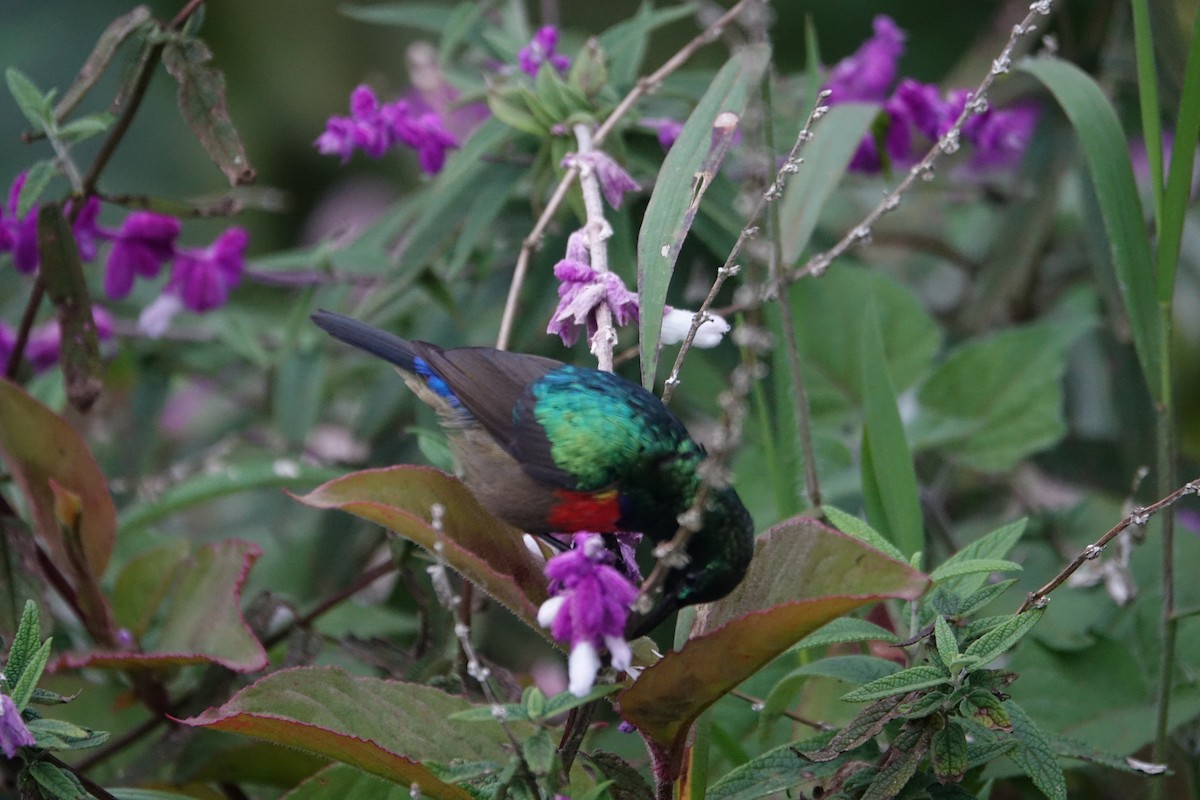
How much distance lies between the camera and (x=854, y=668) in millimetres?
772

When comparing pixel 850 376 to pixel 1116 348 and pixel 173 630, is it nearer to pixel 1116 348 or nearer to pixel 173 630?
pixel 1116 348

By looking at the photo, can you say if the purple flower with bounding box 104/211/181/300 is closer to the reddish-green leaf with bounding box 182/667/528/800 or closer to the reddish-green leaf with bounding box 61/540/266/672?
the reddish-green leaf with bounding box 61/540/266/672

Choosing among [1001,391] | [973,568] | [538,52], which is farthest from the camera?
[1001,391]

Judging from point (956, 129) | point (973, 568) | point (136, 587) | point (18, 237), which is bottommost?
point (136, 587)

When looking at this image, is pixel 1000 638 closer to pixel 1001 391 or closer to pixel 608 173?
pixel 608 173

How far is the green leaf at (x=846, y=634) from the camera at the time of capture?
744 millimetres

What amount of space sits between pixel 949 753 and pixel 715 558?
0.18 meters

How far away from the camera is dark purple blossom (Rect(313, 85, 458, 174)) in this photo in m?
1.15

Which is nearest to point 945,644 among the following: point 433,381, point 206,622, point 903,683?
point 903,683

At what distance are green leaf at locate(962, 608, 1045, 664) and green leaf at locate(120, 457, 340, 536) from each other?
0.72m

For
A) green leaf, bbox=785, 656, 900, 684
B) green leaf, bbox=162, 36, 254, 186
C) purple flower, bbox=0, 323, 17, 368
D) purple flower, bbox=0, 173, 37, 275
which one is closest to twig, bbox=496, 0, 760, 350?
green leaf, bbox=162, 36, 254, 186

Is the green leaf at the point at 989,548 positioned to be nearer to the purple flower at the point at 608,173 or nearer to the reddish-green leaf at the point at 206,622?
the purple flower at the point at 608,173

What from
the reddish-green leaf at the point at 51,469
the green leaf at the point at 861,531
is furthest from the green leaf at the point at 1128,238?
the reddish-green leaf at the point at 51,469

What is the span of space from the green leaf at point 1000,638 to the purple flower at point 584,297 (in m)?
0.33
